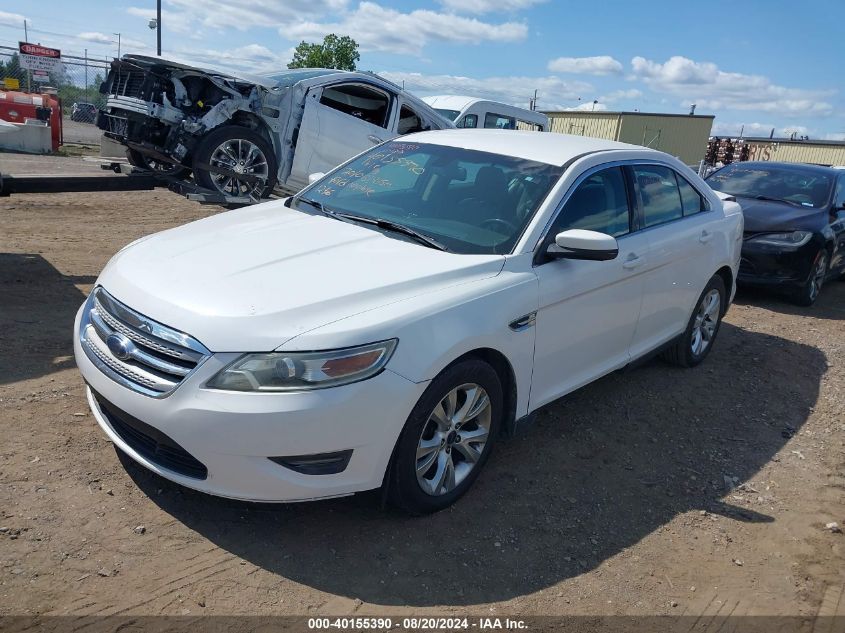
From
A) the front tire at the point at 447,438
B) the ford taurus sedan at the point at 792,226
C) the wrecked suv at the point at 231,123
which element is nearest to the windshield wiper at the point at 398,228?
the front tire at the point at 447,438

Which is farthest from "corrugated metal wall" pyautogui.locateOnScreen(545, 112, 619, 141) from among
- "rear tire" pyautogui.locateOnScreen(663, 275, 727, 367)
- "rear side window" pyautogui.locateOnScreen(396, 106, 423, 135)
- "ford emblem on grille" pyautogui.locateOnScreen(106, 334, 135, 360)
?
"ford emblem on grille" pyautogui.locateOnScreen(106, 334, 135, 360)

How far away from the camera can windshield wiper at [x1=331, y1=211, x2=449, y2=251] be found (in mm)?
3649

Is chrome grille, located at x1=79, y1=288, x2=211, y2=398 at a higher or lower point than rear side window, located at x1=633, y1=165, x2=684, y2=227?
lower

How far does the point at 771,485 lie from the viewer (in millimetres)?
4141

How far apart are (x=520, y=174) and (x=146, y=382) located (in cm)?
235

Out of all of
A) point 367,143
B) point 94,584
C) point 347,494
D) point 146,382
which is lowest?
point 94,584

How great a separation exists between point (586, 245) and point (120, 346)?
7.42 ft

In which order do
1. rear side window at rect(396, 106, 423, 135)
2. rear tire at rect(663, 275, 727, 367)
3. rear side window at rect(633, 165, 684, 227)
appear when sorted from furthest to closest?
rear side window at rect(396, 106, 423, 135) < rear tire at rect(663, 275, 727, 367) < rear side window at rect(633, 165, 684, 227)

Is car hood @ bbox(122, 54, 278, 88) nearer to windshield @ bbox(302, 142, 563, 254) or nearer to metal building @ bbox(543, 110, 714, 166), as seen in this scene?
windshield @ bbox(302, 142, 563, 254)

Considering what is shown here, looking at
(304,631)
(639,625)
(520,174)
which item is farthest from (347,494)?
(520,174)

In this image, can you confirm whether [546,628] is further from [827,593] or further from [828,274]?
[828,274]

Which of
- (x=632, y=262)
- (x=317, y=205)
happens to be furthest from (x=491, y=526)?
(x=317, y=205)

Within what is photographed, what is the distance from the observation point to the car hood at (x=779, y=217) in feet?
27.7

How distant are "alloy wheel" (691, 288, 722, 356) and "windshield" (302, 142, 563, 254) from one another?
92.9 inches
